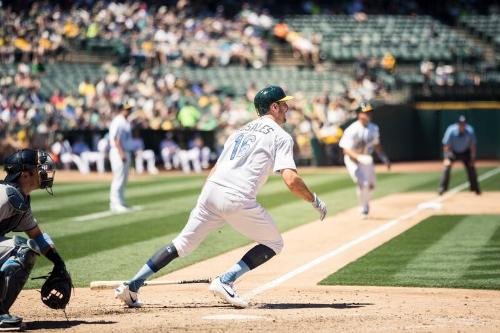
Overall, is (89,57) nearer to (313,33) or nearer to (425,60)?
(313,33)

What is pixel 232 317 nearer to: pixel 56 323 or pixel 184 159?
pixel 56 323

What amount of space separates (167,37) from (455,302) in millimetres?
31894

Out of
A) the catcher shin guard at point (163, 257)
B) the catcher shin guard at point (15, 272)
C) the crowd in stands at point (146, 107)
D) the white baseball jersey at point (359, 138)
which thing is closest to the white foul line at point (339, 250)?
the catcher shin guard at point (163, 257)

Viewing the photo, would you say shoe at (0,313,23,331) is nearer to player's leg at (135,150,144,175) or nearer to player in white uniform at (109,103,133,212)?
player in white uniform at (109,103,133,212)

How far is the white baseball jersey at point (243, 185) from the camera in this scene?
8.67 meters

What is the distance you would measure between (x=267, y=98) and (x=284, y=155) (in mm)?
590

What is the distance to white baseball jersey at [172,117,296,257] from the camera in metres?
8.67

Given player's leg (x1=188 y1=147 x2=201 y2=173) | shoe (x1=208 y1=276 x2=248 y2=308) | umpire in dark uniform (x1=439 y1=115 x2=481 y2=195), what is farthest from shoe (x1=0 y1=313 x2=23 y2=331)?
player's leg (x1=188 y1=147 x2=201 y2=173)

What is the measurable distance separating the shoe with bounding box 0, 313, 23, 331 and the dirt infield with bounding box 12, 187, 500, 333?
0.21 m

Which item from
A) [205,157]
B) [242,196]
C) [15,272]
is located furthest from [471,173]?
[15,272]

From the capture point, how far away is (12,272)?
25.3 ft

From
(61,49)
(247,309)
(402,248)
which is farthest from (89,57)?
(247,309)

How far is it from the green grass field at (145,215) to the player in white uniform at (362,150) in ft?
3.54

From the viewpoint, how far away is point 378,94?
37969 millimetres
